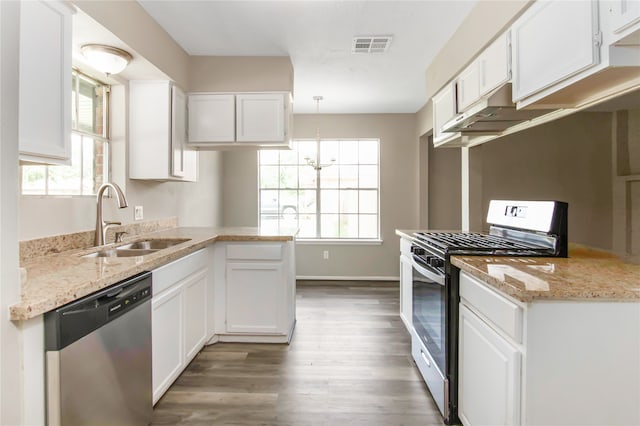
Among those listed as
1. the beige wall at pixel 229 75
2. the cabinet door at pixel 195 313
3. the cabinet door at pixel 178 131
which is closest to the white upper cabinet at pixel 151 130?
the cabinet door at pixel 178 131

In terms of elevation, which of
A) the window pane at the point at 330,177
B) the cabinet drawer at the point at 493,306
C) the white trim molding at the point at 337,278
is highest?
the window pane at the point at 330,177

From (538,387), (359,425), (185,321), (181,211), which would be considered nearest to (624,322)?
(538,387)

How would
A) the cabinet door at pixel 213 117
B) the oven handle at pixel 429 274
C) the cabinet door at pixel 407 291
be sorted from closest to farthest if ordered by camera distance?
1. the oven handle at pixel 429 274
2. the cabinet door at pixel 407 291
3. the cabinet door at pixel 213 117

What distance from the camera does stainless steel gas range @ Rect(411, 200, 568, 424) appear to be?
1821mm

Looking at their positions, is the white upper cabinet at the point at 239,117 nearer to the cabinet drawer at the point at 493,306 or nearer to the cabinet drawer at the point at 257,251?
A: the cabinet drawer at the point at 257,251

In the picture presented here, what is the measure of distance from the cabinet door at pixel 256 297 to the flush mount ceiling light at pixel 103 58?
1.66m

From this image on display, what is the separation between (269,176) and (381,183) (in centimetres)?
180

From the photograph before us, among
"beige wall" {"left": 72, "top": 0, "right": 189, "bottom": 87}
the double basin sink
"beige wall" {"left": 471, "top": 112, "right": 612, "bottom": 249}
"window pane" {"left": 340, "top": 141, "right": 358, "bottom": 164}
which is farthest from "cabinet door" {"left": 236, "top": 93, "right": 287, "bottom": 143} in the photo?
"window pane" {"left": 340, "top": 141, "right": 358, "bottom": 164}

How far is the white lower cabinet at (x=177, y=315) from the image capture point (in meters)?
1.94

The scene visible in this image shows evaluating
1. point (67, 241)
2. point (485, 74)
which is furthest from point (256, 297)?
point (485, 74)

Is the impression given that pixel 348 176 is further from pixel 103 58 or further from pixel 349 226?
pixel 103 58

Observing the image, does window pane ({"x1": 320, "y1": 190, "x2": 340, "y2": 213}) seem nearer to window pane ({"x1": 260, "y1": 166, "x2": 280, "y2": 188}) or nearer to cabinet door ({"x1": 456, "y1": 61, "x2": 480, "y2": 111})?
window pane ({"x1": 260, "y1": 166, "x2": 280, "y2": 188})

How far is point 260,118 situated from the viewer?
3.37 metres

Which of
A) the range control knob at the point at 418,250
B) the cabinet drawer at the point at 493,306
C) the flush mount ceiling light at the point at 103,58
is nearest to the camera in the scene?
the cabinet drawer at the point at 493,306
